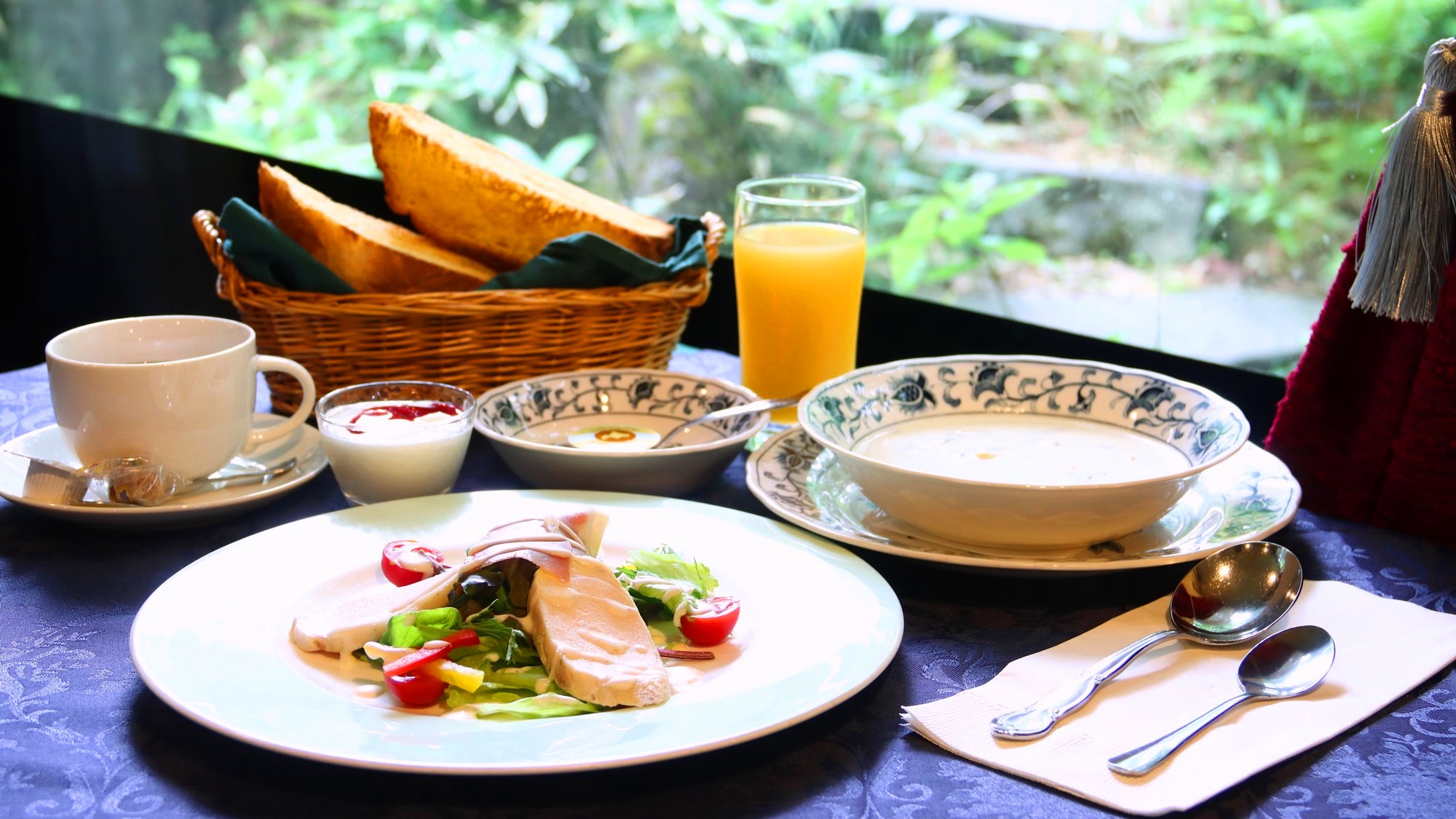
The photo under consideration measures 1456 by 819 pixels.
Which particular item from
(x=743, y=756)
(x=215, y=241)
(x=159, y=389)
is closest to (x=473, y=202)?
(x=215, y=241)

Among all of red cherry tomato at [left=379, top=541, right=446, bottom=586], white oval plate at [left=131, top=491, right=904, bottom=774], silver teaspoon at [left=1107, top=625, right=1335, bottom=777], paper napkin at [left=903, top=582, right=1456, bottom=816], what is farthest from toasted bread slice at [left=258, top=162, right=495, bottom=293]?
silver teaspoon at [left=1107, top=625, right=1335, bottom=777]

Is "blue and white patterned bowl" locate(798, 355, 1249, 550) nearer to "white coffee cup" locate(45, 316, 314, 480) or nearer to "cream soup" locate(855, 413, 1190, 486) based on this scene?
"cream soup" locate(855, 413, 1190, 486)

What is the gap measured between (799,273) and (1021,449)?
38 centimetres

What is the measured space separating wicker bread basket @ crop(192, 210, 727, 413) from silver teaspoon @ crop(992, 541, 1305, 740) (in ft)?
2.28

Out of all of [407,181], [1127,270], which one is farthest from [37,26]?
[1127,270]

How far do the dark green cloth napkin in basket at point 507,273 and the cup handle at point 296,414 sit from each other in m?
0.12

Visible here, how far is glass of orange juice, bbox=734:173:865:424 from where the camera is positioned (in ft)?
4.36

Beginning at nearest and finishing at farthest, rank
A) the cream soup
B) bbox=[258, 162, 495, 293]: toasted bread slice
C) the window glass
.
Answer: the cream soup
bbox=[258, 162, 495, 293]: toasted bread slice
the window glass

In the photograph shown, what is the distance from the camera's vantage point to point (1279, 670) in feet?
2.57

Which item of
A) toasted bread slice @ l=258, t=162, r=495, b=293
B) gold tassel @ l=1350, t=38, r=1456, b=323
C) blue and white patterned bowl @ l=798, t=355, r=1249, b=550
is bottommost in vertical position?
blue and white patterned bowl @ l=798, t=355, r=1249, b=550

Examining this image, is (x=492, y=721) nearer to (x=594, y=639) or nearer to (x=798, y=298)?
(x=594, y=639)

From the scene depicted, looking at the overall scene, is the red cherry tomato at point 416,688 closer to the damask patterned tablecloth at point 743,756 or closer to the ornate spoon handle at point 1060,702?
the damask patterned tablecloth at point 743,756

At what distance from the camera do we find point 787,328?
1354 millimetres

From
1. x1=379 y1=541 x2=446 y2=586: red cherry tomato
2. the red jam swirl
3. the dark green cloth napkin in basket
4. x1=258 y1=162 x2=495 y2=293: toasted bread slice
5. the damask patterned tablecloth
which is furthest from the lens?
x1=258 y1=162 x2=495 y2=293: toasted bread slice
